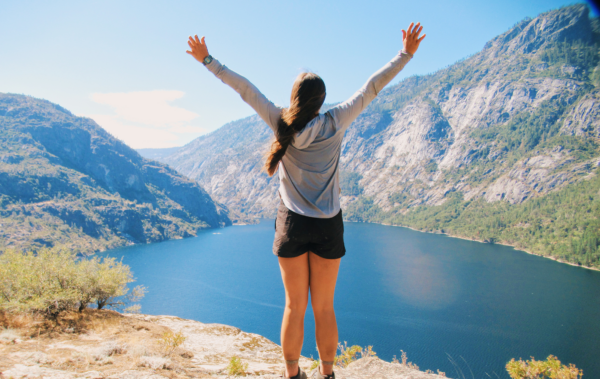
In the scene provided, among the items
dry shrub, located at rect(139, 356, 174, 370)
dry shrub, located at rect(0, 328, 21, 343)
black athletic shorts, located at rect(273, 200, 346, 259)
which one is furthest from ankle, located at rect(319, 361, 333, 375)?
dry shrub, located at rect(0, 328, 21, 343)

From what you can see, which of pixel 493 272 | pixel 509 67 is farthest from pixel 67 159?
pixel 509 67

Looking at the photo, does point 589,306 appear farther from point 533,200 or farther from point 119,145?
point 119,145

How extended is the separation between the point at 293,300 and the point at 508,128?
179015 mm

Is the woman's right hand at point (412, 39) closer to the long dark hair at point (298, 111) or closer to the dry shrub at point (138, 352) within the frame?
the long dark hair at point (298, 111)

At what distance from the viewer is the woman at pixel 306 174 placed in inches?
61.2

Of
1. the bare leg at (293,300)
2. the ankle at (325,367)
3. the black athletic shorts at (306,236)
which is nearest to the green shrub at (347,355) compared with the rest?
the ankle at (325,367)

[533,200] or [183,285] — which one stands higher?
[533,200]

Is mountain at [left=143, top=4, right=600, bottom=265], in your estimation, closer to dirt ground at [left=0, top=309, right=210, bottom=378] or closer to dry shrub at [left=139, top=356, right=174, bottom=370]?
dirt ground at [left=0, top=309, right=210, bottom=378]

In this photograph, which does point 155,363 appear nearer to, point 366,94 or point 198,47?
point 198,47

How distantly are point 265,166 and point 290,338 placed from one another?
1025 millimetres

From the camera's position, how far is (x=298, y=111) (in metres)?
1.51

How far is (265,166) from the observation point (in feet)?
5.43

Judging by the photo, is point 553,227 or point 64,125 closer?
point 553,227

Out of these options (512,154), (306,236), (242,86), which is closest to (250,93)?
(242,86)
